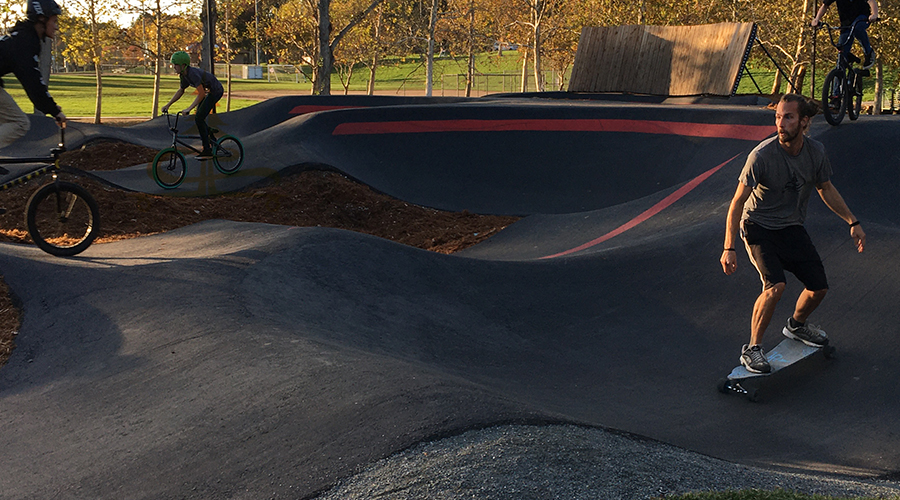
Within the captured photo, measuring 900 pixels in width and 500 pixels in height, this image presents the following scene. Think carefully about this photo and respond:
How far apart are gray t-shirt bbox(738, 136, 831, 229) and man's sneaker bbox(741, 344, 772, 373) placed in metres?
0.98

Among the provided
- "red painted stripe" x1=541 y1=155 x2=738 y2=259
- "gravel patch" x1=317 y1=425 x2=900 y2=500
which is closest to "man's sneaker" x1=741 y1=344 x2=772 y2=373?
"gravel patch" x1=317 y1=425 x2=900 y2=500

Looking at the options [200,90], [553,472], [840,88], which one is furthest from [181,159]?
[553,472]

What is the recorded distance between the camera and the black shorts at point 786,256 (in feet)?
17.7

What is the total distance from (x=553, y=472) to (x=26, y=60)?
614 centimetres

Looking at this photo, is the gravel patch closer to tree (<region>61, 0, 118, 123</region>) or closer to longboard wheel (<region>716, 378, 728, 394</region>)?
longboard wheel (<region>716, 378, 728, 394</region>)

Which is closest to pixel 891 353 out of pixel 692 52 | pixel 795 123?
pixel 795 123

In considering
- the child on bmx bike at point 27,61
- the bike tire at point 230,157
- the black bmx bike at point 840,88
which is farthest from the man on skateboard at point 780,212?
the bike tire at point 230,157

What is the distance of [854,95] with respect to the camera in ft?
34.2

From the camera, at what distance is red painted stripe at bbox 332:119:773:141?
44.0 feet

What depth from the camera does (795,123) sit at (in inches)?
202

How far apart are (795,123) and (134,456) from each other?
4.90m

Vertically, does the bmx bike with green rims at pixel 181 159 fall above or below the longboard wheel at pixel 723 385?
above

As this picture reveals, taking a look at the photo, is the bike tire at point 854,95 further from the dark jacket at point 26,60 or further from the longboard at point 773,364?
the dark jacket at point 26,60

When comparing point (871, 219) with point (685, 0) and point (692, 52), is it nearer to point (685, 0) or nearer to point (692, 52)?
point (692, 52)
